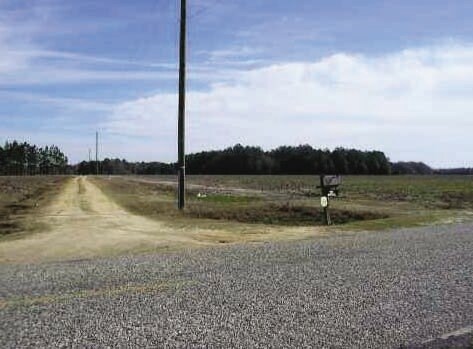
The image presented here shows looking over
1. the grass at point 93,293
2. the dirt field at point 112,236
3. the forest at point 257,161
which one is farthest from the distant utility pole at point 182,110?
the forest at point 257,161

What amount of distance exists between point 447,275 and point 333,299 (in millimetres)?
2493

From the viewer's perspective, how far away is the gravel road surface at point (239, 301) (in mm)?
5383

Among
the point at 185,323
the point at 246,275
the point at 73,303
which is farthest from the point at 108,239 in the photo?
the point at 185,323

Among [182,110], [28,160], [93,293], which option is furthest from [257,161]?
[93,293]

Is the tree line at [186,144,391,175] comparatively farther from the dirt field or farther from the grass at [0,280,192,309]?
the grass at [0,280,192,309]

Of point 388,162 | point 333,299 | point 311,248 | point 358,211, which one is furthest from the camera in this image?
point 388,162

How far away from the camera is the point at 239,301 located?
6602 millimetres

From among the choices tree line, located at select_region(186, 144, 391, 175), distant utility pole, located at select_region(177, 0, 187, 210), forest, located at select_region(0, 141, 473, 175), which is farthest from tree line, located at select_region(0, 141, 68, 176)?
distant utility pole, located at select_region(177, 0, 187, 210)

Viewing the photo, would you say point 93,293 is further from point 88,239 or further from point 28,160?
point 28,160

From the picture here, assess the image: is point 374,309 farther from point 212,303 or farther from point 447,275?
point 447,275

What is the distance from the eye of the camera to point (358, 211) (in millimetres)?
25047

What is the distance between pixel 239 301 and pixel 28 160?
171 m

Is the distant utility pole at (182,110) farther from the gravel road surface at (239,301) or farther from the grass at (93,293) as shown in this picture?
the grass at (93,293)

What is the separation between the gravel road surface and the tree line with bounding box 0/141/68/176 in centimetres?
15633
